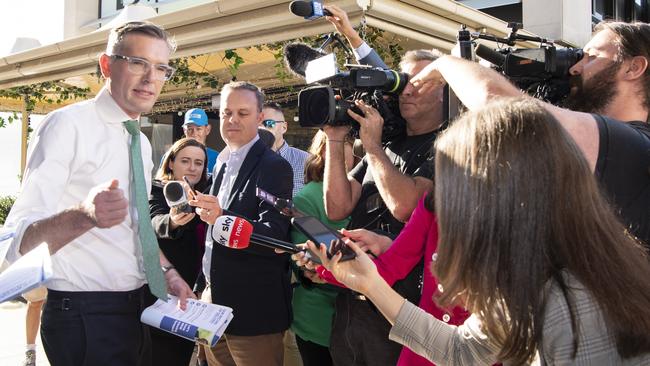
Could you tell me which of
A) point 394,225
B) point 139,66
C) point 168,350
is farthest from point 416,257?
point 168,350

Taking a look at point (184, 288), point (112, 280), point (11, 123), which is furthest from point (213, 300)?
point (11, 123)

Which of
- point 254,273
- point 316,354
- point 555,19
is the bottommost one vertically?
point 316,354

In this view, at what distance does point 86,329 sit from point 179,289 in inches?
16.6

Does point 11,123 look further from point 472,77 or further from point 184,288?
point 472,77

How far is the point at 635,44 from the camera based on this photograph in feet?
5.63

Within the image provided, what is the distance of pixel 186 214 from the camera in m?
2.47

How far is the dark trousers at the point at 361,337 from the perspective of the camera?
211 cm

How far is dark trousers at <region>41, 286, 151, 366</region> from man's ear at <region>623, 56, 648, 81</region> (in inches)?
74.8

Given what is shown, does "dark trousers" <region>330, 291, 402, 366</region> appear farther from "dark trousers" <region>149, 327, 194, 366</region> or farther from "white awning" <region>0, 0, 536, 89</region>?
"white awning" <region>0, 0, 536, 89</region>

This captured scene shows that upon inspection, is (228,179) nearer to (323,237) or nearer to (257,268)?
(257,268)

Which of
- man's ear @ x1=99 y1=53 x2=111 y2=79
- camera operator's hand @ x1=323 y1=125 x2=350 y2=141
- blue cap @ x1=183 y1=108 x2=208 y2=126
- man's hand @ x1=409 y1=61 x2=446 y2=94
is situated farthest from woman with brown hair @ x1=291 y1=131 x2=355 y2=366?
blue cap @ x1=183 y1=108 x2=208 y2=126

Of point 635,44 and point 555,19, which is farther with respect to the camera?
point 555,19

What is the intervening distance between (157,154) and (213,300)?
30.7 ft

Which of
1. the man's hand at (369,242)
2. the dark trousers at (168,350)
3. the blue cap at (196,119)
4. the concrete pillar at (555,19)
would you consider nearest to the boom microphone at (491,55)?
the man's hand at (369,242)
